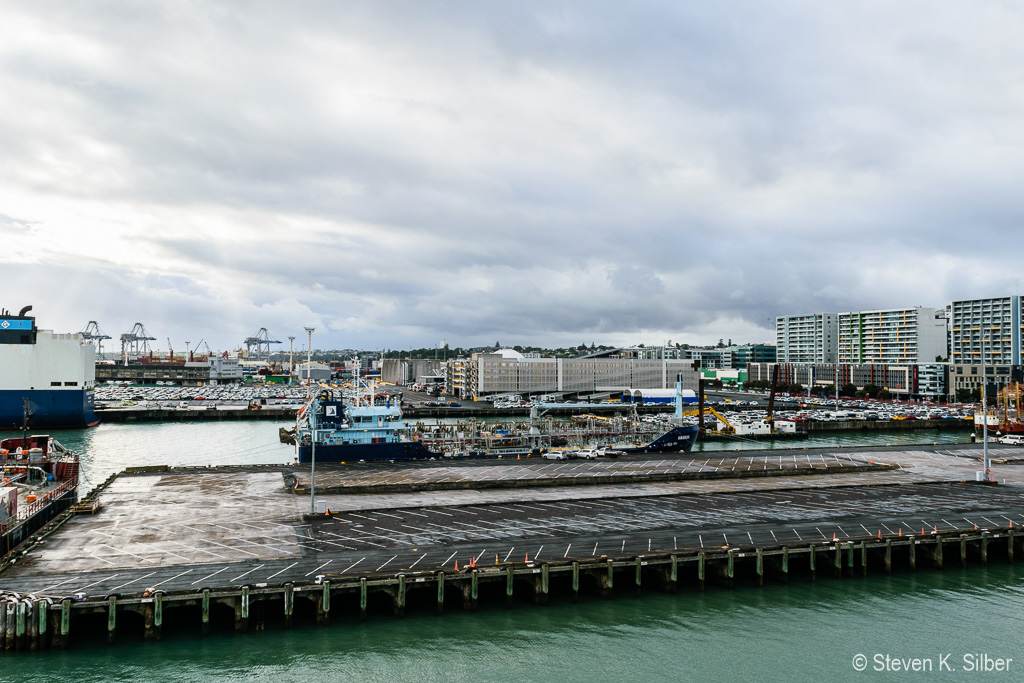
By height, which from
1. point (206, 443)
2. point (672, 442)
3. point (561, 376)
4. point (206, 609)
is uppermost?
point (561, 376)

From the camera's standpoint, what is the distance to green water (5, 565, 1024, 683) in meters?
22.9

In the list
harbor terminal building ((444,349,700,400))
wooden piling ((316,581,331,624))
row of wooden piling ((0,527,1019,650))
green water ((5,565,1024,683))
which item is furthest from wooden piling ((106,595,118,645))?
harbor terminal building ((444,349,700,400))

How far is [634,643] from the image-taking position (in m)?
25.2

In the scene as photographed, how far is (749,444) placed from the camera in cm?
9038

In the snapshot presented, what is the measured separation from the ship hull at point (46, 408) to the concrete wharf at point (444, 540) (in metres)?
57.8

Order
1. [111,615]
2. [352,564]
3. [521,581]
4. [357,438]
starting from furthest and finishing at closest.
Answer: [357,438]
[521,581]
[352,564]
[111,615]

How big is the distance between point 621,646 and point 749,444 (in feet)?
233

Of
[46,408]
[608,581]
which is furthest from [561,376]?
[608,581]

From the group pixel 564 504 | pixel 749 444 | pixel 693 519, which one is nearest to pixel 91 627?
pixel 564 504

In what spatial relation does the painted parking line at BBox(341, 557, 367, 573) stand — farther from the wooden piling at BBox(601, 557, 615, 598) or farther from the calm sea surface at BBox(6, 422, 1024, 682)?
the wooden piling at BBox(601, 557, 615, 598)

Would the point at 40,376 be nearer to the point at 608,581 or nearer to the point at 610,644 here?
the point at 608,581

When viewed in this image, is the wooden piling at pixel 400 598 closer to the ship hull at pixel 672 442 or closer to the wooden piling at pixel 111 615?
the wooden piling at pixel 111 615

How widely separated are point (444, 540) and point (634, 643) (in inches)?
428

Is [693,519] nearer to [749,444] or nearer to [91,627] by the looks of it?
[91,627]
